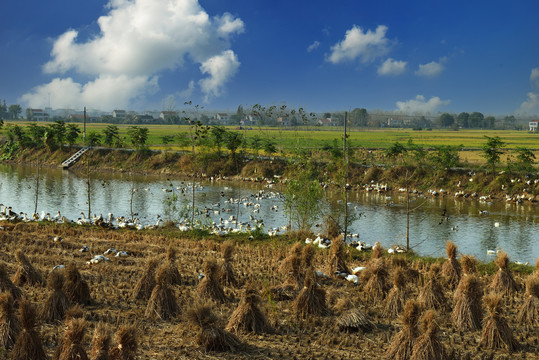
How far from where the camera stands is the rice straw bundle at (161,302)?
436 inches

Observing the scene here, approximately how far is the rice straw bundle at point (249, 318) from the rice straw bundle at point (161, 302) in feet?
5.21

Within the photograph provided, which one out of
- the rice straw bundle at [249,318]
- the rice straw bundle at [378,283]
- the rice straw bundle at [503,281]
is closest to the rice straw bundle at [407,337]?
the rice straw bundle at [249,318]

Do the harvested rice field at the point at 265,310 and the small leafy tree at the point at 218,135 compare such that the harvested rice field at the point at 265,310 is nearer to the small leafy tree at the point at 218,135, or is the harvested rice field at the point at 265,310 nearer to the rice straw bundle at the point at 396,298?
the rice straw bundle at the point at 396,298

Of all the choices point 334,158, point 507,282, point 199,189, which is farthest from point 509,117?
point 507,282

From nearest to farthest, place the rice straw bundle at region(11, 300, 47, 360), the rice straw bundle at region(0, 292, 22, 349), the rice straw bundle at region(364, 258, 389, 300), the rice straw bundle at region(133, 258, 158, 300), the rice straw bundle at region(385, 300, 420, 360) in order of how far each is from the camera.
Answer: the rice straw bundle at region(11, 300, 47, 360), the rice straw bundle at region(385, 300, 420, 360), the rice straw bundle at region(0, 292, 22, 349), the rice straw bundle at region(133, 258, 158, 300), the rice straw bundle at region(364, 258, 389, 300)

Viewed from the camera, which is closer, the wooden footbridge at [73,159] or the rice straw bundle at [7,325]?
the rice straw bundle at [7,325]

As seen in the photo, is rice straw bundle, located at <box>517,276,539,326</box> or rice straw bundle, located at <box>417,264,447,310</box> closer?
rice straw bundle, located at <box>517,276,539,326</box>

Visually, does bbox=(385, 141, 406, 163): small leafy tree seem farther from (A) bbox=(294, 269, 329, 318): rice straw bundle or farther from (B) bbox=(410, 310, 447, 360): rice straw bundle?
(B) bbox=(410, 310, 447, 360): rice straw bundle

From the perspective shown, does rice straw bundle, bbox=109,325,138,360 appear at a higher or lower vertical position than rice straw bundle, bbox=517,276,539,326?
higher

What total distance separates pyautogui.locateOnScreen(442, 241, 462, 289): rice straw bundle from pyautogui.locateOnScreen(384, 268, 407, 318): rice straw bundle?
9.54 feet

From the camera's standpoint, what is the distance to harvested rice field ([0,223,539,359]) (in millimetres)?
9062

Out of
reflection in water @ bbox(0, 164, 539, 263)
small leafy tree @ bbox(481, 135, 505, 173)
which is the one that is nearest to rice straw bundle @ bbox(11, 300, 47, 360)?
reflection in water @ bbox(0, 164, 539, 263)

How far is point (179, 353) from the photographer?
30.4 feet

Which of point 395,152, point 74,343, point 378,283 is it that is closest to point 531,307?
point 378,283
